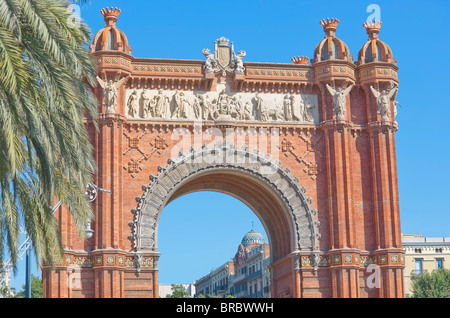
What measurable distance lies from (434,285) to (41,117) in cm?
4040

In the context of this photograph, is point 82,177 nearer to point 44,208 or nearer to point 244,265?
point 44,208

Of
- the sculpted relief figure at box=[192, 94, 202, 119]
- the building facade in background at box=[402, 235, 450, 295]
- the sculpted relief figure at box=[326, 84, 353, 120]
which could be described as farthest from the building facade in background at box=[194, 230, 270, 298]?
the sculpted relief figure at box=[192, 94, 202, 119]

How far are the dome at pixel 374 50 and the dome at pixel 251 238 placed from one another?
5964 cm

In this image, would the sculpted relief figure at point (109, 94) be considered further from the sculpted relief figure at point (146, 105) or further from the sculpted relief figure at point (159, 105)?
the sculpted relief figure at point (159, 105)

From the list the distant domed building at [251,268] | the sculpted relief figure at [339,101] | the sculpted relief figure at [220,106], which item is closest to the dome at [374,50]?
the sculpted relief figure at [339,101]

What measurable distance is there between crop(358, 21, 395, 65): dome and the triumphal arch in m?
0.06

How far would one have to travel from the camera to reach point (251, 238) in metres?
92.5

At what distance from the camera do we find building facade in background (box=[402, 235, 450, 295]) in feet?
193

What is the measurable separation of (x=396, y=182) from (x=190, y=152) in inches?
345

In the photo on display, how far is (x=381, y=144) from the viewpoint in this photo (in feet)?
108

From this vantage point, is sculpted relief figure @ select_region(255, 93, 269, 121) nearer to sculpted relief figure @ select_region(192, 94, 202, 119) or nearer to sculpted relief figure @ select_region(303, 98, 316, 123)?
sculpted relief figure @ select_region(303, 98, 316, 123)

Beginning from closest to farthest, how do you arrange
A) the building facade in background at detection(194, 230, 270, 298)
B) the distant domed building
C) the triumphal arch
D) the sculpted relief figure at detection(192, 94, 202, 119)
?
the triumphal arch
the sculpted relief figure at detection(192, 94, 202, 119)
the distant domed building
the building facade in background at detection(194, 230, 270, 298)
